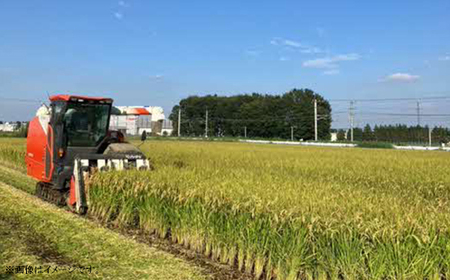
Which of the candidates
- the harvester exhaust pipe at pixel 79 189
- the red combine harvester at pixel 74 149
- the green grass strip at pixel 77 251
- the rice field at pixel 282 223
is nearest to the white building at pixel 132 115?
the red combine harvester at pixel 74 149

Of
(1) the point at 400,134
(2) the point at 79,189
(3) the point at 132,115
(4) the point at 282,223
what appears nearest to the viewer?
(4) the point at 282,223

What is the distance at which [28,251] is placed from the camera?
5910 millimetres

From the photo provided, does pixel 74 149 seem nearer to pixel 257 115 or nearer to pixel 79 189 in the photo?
pixel 79 189

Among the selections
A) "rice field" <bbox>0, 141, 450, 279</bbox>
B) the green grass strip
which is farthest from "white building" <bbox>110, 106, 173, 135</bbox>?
the green grass strip

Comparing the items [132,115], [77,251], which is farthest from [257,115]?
[77,251]

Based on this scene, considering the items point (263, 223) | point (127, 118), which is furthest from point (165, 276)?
point (127, 118)

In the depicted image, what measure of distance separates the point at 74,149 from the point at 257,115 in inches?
3978

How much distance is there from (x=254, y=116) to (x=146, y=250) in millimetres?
105255

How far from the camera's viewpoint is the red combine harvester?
9.35m

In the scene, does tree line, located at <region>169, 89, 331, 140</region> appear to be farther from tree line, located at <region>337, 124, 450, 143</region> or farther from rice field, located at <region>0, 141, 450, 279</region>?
rice field, located at <region>0, 141, 450, 279</region>

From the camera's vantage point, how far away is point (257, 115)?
11019cm

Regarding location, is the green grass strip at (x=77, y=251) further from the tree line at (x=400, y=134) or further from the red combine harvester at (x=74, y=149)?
the tree line at (x=400, y=134)

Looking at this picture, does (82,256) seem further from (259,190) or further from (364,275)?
(364,275)

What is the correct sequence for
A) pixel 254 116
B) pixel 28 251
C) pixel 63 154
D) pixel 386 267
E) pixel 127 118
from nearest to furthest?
pixel 386 267 < pixel 28 251 < pixel 63 154 < pixel 127 118 < pixel 254 116
